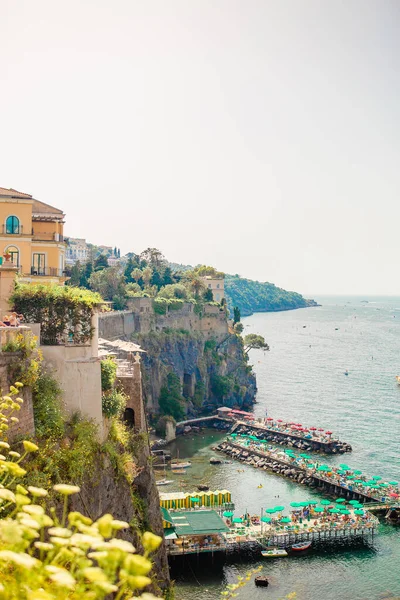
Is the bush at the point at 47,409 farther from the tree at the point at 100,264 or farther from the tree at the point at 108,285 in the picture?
the tree at the point at 100,264

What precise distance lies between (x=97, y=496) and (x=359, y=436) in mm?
53037

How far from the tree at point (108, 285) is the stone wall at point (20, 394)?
63.7m

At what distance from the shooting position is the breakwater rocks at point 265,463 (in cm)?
5341

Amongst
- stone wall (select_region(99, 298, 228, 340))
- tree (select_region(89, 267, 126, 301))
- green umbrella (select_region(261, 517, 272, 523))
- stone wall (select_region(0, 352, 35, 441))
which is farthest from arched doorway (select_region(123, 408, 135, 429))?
tree (select_region(89, 267, 126, 301))

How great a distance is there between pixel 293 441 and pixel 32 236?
142ft

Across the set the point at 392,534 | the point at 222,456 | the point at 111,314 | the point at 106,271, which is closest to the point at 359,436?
the point at 222,456

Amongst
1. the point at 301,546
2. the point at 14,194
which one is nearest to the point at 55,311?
the point at 14,194

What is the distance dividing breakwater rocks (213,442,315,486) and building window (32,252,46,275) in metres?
32.4

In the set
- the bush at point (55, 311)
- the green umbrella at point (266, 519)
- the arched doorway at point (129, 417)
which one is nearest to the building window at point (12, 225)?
the bush at point (55, 311)

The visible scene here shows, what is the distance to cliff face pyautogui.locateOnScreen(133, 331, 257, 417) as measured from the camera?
74.9m

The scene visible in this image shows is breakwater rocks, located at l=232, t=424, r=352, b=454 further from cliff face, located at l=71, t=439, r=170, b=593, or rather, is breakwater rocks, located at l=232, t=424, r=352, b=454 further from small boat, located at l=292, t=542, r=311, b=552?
cliff face, located at l=71, t=439, r=170, b=593

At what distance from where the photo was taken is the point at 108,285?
81500mm

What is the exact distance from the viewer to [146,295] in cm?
8219

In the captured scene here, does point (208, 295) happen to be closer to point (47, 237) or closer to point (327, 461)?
point (327, 461)
